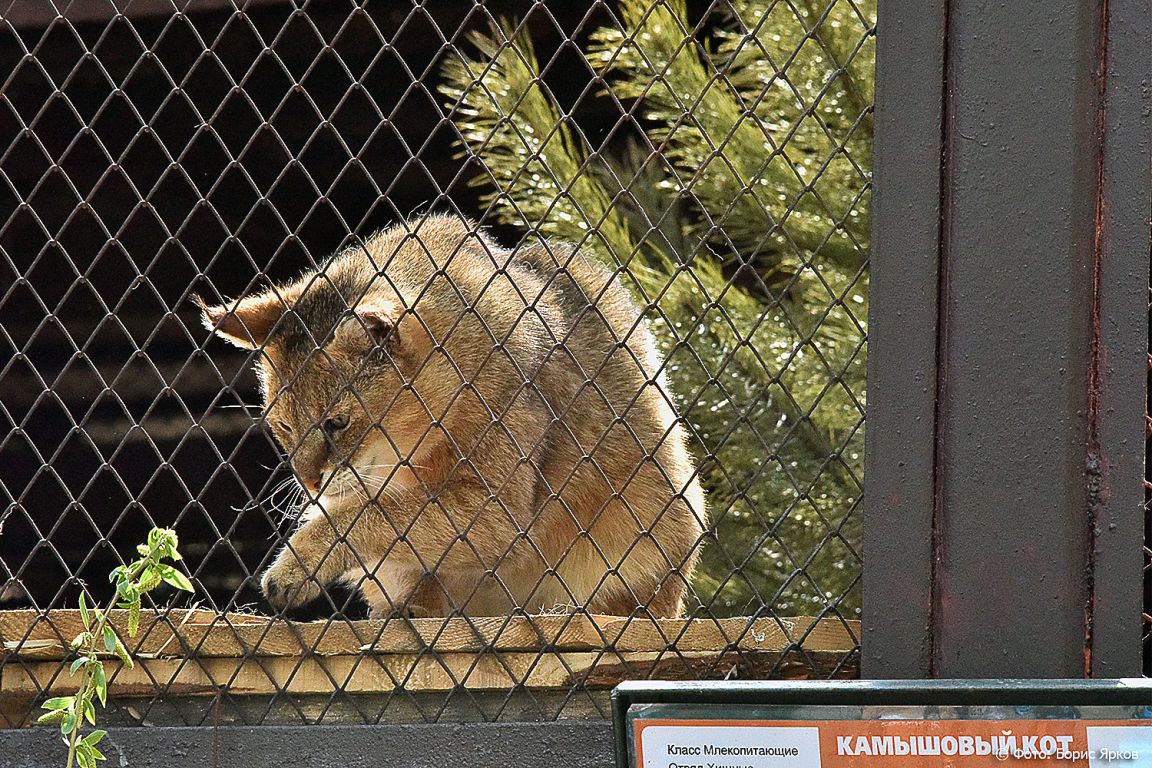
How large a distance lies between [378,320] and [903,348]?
1.44 meters

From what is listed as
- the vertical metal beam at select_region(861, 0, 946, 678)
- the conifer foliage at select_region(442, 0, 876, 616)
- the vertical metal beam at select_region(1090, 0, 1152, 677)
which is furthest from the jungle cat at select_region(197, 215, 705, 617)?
the vertical metal beam at select_region(1090, 0, 1152, 677)

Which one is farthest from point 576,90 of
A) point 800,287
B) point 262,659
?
point 262,659

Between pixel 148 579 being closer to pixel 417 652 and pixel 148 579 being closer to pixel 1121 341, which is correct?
pixel 417 652

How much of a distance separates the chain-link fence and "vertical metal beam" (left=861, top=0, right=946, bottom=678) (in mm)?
100

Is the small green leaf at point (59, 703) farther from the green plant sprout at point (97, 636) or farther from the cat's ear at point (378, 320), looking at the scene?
the cat's ear at point (378, 320)

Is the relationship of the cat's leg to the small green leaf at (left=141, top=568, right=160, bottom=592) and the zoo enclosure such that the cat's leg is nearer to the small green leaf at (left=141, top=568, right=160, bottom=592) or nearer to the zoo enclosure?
the small green leaf at (left=141, top=568, right=160, bottom=592)

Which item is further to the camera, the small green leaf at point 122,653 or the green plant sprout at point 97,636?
the small green leaf at point 122,653

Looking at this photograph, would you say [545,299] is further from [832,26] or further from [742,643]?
[742,643]

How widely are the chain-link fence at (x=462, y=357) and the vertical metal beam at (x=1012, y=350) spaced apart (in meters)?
0.14

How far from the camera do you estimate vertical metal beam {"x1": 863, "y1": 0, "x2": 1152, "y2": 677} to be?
1.84m

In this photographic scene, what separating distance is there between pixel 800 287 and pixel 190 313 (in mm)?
3281

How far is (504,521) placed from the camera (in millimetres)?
3059

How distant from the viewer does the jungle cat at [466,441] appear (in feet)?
9.96

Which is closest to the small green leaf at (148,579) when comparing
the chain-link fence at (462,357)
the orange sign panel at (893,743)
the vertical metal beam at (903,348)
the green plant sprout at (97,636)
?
the green plant sprout at (97,636)
